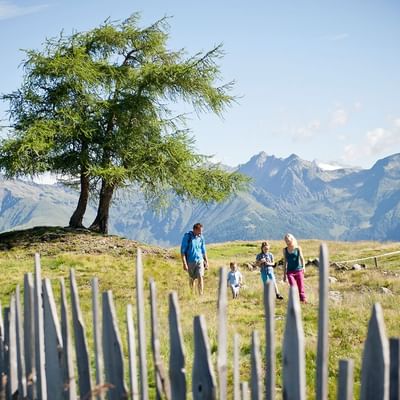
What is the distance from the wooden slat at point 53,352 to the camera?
4012 mm

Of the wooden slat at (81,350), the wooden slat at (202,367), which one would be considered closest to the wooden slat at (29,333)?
the wooden slat at (81,350)

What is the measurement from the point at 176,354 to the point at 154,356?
222 millimetres

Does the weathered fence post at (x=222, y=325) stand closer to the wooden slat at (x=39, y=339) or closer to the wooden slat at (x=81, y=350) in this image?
the wooden slat at (x=81, y=350)

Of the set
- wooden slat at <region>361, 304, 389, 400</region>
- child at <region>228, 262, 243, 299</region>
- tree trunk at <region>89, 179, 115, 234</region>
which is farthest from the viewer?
tree trunk at <region>89, 179, 115, 234</region>

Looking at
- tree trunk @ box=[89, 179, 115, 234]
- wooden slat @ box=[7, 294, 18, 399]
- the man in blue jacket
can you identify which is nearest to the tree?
tree trunk @ box=[89, 179, 115, 234]

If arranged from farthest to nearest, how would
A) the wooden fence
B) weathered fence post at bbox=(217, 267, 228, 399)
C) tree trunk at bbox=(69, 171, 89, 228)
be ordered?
1. tree trunk at bbox=(69, 171, 89, 228)
2. weathered fence post at bbox=(217, 267, 228, 399)
3. the wooden fence

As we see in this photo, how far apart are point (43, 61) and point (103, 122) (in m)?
3.63

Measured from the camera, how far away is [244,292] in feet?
48.4

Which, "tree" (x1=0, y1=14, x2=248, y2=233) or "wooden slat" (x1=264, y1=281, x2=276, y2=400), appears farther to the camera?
"tree" (x1=0, y1=14, x2=248, y2=233)

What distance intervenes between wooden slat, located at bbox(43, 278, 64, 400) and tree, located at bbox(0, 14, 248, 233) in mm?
18443

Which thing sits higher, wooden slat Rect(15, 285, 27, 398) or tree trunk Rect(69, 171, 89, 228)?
tree trunk Rect(69, 171, 89, 228)

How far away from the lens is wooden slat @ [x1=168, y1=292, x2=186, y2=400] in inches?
135

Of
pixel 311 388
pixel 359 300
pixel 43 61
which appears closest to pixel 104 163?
pixel 43 61

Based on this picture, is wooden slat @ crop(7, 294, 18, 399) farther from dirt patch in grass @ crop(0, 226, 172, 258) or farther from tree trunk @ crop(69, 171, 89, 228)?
tree trunk @ crop(69, 171, 89, 228)
